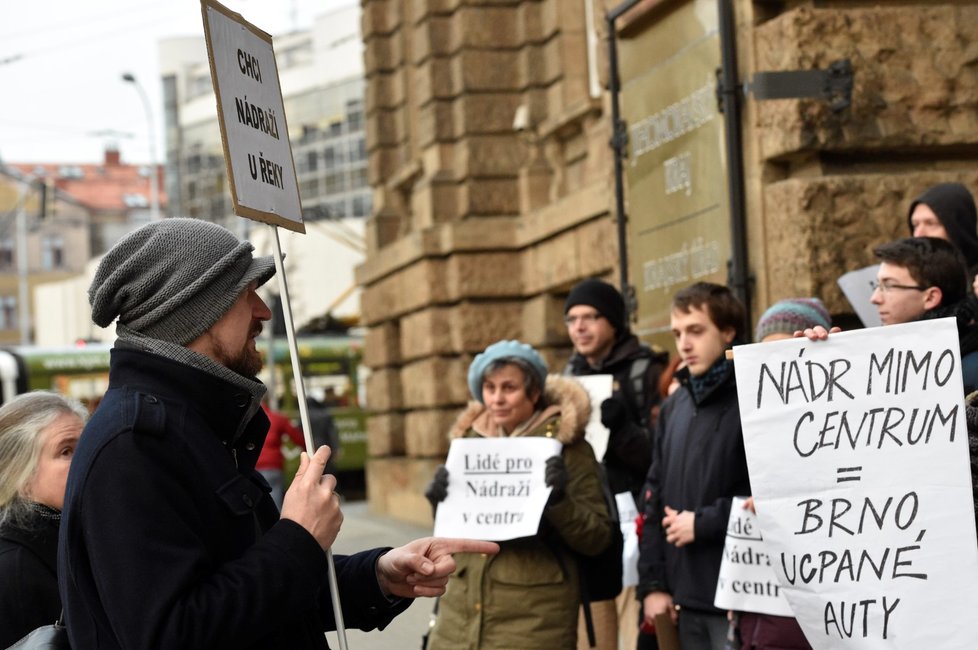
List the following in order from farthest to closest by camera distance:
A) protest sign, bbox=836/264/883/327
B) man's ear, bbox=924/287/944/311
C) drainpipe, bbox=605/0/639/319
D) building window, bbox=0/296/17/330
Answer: building window, bbox=0/296/17/330 < drainpipe, bbox=605/0/639/319 < protest sign, bbox=836/264/883/327 < man's ear, bbox=924/287/944/311

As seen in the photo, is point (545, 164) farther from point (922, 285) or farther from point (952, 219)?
point (922, 285)

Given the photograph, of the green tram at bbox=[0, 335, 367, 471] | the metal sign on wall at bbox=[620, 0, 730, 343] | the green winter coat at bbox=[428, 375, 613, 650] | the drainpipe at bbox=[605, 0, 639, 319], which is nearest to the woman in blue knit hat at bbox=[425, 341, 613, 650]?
the green winter coat at bbox=[428, 375, 613, 650]

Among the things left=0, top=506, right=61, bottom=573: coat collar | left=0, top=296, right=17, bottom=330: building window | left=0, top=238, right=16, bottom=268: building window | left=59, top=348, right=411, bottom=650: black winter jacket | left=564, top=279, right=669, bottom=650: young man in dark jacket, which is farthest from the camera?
left=0, top=238, right=16, bottom=268: building window

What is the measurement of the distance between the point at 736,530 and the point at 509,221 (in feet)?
29.8

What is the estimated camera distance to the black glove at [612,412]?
20.1ft

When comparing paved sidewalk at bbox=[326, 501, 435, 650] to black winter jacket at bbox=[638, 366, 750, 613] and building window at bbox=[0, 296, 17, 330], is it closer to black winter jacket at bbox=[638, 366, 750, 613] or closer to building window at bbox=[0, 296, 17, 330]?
black winter jacket at bbox=[638, 366, 750, 613]

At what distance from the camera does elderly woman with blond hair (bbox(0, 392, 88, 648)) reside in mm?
3561

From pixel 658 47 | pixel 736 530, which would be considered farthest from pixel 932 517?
pixel 658 47

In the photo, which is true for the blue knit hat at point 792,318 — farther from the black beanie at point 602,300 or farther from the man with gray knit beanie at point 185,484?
the man with gray knit beanie at point 185,484

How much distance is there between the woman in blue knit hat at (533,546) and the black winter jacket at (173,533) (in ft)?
7.80

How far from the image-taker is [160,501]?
2.62 meters

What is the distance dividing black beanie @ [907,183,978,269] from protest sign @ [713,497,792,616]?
1.53 meters

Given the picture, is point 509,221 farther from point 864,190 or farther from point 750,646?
point 750,646

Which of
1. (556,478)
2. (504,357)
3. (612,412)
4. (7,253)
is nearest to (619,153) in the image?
(612,412)
